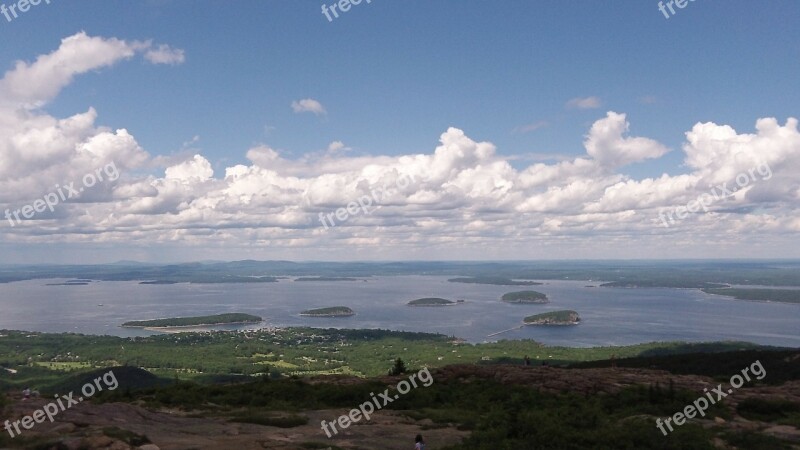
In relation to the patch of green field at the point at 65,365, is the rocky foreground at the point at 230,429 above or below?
above

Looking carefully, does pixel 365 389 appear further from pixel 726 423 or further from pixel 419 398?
pixel 726 423

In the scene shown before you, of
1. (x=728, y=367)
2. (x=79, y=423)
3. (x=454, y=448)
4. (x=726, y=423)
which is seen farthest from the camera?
(x=728, y=367)

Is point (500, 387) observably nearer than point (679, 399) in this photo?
No

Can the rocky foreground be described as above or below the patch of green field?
above

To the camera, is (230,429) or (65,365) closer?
(230,429)

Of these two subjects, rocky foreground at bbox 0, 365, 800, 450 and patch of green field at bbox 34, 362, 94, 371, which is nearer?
rocky foreground at bbox 0, 365, 800, 450

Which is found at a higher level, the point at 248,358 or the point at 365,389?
the point at 365,389

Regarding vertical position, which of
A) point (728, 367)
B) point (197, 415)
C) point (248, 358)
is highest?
point (197, 415)

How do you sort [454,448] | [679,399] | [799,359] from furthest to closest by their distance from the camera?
[799,359] → [679,399] → [454,448]

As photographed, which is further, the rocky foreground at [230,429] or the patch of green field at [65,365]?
→ the patch of green field at [65,365]

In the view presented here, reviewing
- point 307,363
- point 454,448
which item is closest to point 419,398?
point 454,448

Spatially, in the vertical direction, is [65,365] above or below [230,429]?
below
